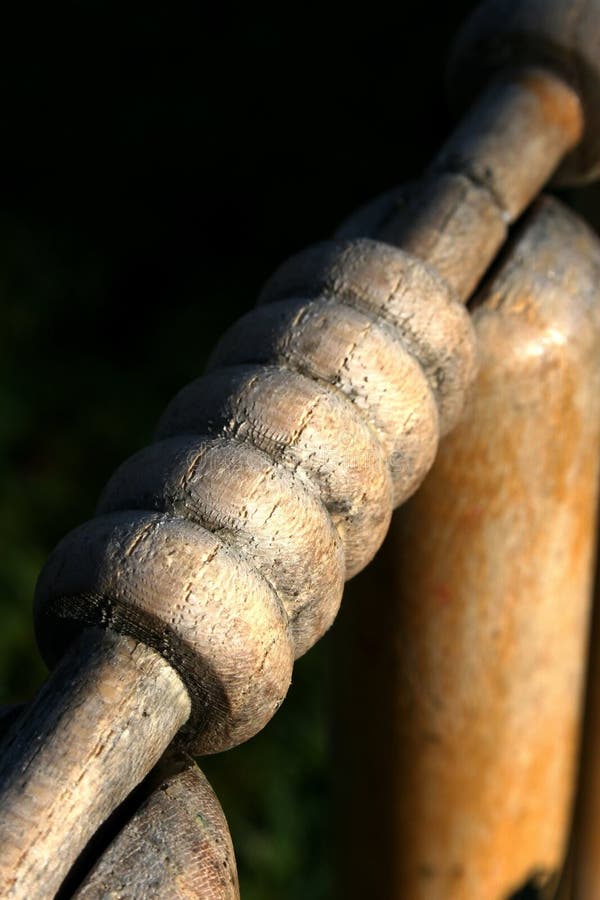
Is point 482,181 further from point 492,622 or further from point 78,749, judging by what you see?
point 78,749

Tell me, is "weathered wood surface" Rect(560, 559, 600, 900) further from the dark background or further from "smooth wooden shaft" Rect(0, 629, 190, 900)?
the dark background

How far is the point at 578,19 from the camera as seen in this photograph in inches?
27.1

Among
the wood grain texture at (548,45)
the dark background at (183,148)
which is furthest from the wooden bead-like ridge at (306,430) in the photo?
the dark background at (183,148)

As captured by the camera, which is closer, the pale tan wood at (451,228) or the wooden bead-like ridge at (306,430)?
the wooden bead-like ridge at (306,430)

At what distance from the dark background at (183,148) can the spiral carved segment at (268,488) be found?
5.26 ft

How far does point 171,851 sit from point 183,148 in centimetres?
197

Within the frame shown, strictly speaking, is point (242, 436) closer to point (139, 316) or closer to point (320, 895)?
point (320, 895)

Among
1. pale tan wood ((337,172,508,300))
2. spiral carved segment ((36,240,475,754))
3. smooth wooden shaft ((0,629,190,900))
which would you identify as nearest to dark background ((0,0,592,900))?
pale tan wood ((337,172,508,300))

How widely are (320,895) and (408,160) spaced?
1.24 metres

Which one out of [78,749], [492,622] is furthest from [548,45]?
[78,749]

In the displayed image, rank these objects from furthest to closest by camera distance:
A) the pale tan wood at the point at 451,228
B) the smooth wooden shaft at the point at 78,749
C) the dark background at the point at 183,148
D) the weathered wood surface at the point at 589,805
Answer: the dark background at the point at 183,148 → the weathered wood surface at the point at 589,805 → the pale tan wood at the point at 451,228 → the smooth wooden shaft at the point at 78,749

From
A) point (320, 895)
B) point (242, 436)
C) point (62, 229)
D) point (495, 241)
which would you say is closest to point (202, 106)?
point (62, 229)

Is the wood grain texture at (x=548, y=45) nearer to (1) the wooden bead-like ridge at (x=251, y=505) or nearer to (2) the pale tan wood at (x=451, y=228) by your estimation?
(2) the pale tan wood at (x=451, y=228)

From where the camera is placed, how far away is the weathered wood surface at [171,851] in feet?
1.37
